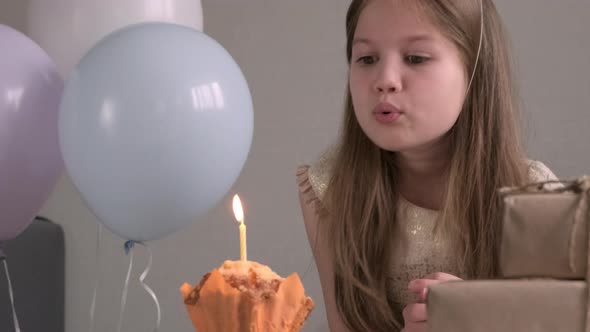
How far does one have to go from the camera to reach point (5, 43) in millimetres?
1228

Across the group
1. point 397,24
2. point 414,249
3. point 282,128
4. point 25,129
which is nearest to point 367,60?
point 397,24

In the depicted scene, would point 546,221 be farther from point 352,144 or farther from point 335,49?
point 335,49

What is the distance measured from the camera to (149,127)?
43.9 inches

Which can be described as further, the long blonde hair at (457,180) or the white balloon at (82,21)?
the white balloon at (82,21)

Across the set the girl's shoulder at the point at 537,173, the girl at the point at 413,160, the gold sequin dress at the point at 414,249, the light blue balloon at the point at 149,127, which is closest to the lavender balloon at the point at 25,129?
the light blue balloon at the point at 149,127

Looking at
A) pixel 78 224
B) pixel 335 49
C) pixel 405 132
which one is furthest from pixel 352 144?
pixel 78 224

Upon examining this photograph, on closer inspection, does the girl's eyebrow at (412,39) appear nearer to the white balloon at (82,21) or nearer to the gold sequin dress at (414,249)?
the gold sequin dress at (414,249)

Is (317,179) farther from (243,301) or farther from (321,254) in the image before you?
(243,301)

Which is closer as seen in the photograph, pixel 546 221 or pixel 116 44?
pixel 546 221

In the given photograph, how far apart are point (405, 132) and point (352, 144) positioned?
0.72 ft

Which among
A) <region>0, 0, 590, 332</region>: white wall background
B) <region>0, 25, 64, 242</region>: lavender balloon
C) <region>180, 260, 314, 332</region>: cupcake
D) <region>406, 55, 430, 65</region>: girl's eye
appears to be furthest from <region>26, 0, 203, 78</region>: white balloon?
<region>0, 0, 590, 332</region>: white wall background

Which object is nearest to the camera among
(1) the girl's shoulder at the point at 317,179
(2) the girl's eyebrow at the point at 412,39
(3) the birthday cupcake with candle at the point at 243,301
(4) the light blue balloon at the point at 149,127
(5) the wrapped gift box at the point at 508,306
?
(5) the wrapped gift box at the point at 508,306

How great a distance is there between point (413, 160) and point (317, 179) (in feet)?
0.71

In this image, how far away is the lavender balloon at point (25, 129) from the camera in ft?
3.92
